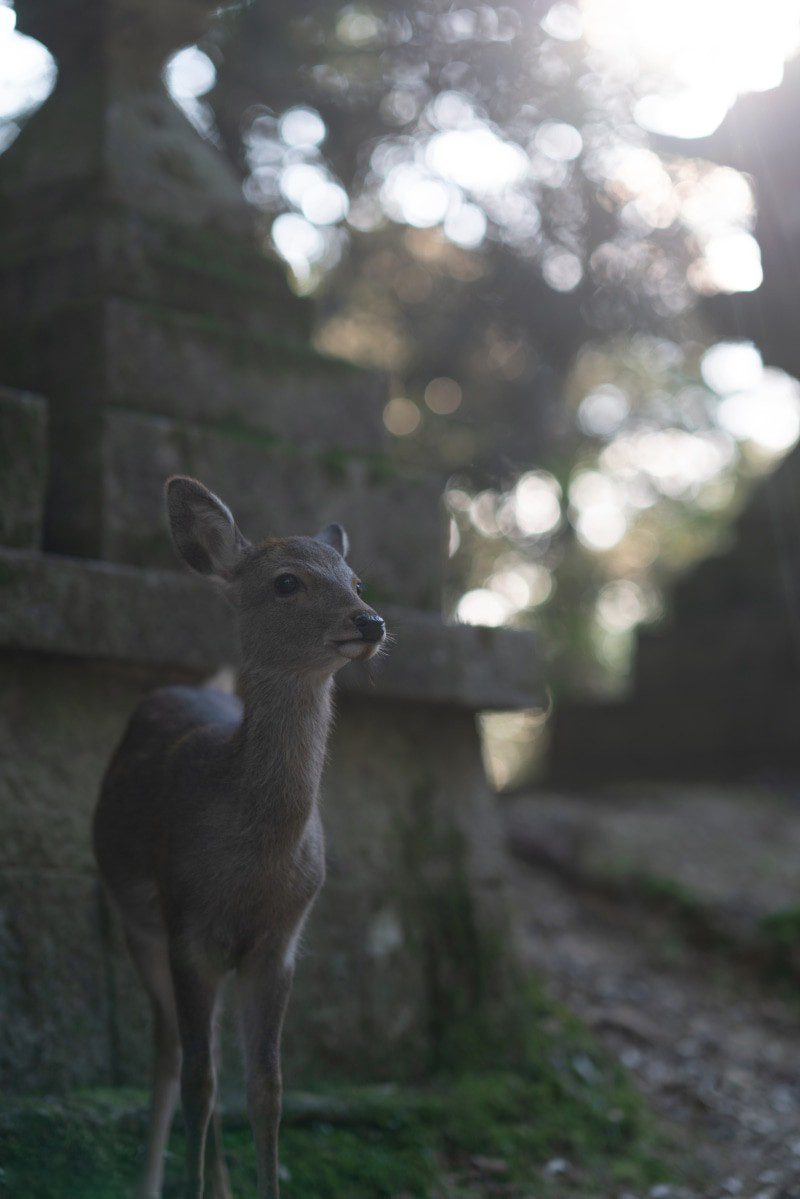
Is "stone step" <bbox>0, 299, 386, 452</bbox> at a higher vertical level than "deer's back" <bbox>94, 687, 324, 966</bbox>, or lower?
higher

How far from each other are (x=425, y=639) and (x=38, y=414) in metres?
2.06

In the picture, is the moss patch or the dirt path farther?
the dirt path

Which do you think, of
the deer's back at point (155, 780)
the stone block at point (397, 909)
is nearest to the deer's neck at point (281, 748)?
the deer's back at point (155, 780)

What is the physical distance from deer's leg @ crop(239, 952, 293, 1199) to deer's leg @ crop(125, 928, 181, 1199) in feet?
1.51

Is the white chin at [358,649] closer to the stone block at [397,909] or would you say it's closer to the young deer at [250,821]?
the young deer at [250,821]

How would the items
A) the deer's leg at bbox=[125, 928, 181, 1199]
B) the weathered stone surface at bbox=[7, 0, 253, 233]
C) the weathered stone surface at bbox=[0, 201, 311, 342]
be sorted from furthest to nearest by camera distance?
the weathered stone surface at bbox=[7, 0, 253, 233], the weathered stone surface at bbox=[0, 201, 311, 342], the deer's leg at bbox=[125, 928, 181, 1199]

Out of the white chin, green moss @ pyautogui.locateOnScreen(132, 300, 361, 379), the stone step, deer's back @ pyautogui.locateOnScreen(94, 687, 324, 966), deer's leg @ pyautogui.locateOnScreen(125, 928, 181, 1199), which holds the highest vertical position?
green moss @ pyautogui.locateOnScreen(132, 300, 361, 379)

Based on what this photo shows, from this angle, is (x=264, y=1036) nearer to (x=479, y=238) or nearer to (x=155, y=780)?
(x=155, y=780)

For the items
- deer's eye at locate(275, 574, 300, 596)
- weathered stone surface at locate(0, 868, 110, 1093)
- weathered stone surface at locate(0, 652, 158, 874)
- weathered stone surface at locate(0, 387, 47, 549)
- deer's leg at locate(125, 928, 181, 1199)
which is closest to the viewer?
deer's eye at locate(275, 574, 300, 596)

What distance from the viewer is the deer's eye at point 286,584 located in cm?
416

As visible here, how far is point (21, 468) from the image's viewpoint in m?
5.24

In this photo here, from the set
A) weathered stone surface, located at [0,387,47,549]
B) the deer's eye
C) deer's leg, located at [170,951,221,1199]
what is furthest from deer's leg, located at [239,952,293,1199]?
weathered stone surface, located at [0,387,47,549]

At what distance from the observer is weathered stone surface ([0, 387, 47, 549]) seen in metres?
5.20

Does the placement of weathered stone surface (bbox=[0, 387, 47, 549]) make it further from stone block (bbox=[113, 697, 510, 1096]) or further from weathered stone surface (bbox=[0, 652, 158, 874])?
stone block (bbox=[113, 697, 510, 1096])
